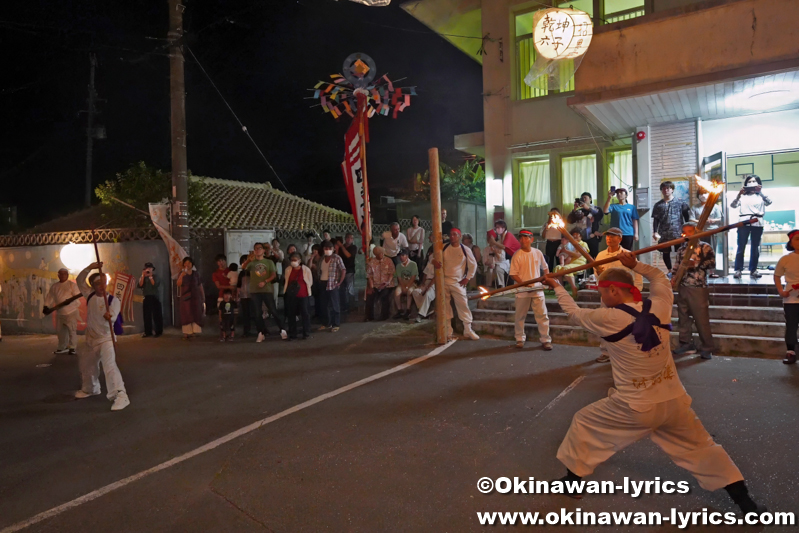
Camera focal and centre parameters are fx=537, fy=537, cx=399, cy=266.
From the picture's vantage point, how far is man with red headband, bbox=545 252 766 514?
357cm

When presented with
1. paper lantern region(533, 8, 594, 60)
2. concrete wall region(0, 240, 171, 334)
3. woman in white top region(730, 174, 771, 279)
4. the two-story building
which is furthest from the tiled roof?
woman in white top region(730, 174, 771, 279)

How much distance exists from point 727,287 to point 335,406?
23.3 ft

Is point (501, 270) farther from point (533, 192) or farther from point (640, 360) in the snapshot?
point (640, 360)

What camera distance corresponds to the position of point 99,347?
710cm

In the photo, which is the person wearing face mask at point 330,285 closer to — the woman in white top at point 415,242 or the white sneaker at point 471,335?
the woman in white top at point 415,242

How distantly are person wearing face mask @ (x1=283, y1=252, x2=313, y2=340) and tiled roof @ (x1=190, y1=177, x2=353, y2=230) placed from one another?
6.01m

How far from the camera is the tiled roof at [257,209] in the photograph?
60.4 ft

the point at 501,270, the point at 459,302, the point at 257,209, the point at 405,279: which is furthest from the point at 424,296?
the point at 257,209

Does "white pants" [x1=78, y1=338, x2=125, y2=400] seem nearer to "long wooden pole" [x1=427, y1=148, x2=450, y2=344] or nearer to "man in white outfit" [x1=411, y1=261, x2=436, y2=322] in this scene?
"long wooden pole" [x1=427, y1=148, x2=450, y2=344]

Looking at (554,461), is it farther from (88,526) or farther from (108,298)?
(108,298)

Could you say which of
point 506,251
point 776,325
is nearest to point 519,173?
point 506,251

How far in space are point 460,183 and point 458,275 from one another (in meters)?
12.5

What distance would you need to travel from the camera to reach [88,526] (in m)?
3.90

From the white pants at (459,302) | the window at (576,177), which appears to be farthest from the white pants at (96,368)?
the window at (576,177)
